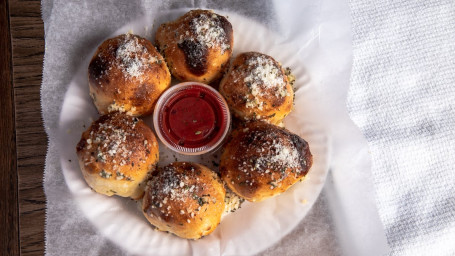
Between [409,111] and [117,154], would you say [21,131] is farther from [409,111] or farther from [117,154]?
[409,111]

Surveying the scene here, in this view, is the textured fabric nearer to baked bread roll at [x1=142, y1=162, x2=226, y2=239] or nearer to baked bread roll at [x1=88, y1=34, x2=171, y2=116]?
baked bread roll at [x1=142, y1=162, x2=226, y2=239]

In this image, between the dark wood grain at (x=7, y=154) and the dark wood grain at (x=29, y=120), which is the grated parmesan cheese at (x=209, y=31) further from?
the dark wood grain at (x=7, y=154)

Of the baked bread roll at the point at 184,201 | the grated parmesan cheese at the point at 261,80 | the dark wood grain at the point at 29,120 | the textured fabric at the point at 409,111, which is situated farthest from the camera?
the textured fabric at the point at 409,111

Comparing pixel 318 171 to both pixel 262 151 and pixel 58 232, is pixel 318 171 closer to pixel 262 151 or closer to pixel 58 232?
pixel 262 151

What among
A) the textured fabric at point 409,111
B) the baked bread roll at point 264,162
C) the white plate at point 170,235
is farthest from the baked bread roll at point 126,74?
the textured fabric at point 409,111

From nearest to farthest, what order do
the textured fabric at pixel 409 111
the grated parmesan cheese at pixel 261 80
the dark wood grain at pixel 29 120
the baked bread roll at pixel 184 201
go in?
the baked bread roll at pixel 184 201 → the grated parmesan cheese at pixel 261 80 → the dark wood grain at pixel 29 120 → the textured fabric at pixel 409 111

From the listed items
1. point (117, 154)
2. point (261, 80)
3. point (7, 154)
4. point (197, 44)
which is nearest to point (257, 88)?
point (261, 80)
